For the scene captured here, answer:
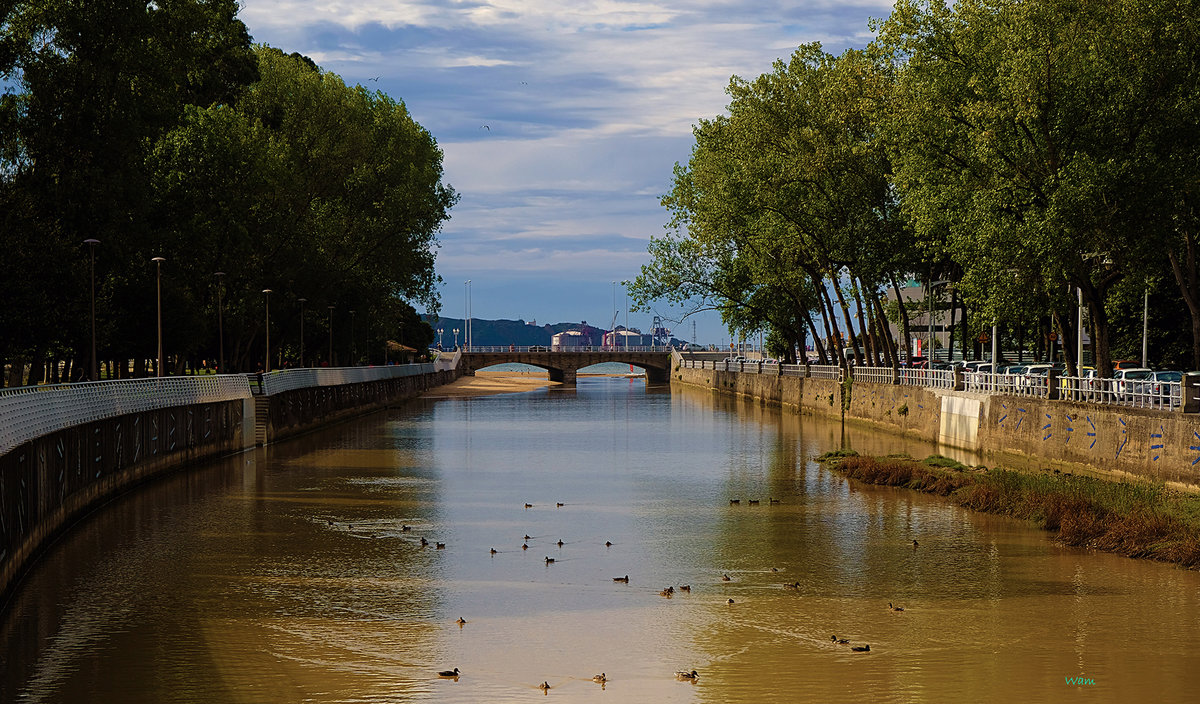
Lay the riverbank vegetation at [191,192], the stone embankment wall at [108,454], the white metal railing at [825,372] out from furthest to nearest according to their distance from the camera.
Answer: the white metal railing at [825,372], the riverbank vegetation at [191,192], the stone embankment wall at [108,454]

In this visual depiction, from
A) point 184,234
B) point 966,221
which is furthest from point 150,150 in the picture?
point 966,221

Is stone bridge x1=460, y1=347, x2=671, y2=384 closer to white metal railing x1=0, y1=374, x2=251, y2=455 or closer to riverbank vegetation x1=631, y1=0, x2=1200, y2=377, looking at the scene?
riverbank vegetation x1=631, y1=0, x2=1200, y2=377

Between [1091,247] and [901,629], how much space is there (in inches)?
1003

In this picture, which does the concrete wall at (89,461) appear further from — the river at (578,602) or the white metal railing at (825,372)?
the white metal railing at (825,372)

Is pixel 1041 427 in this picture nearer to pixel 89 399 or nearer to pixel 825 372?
pixel 89 399

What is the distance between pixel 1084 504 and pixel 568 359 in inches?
5847

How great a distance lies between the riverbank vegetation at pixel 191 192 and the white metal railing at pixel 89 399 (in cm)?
806

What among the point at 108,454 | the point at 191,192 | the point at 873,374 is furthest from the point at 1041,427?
the point at 191,192

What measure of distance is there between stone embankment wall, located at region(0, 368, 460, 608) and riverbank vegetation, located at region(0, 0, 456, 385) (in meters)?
8.04

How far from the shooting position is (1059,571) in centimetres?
2283

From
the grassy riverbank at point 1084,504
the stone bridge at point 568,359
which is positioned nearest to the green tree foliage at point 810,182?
the grassy riverbank at point 1084,504

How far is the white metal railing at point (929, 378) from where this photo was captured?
52188 millimetres

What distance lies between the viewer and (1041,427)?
3853cm

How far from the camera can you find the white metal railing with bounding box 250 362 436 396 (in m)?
56.2
